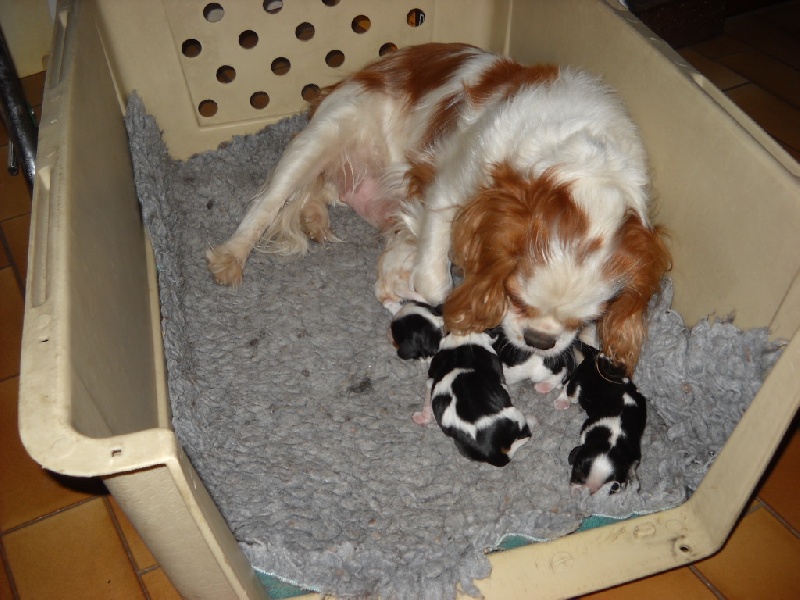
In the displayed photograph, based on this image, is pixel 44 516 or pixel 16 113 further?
pixel 44 516

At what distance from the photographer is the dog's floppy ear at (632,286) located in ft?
5.50

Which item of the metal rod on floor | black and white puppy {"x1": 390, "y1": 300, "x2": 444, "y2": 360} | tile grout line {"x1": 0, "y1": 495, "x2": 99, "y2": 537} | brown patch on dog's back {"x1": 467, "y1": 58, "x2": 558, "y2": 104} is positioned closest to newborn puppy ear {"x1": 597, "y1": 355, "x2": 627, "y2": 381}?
black and white puppy {"x1": 390, "y1": 300, "x2": 444, "y2": 360}

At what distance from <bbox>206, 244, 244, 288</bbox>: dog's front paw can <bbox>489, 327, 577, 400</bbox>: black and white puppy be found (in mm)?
957

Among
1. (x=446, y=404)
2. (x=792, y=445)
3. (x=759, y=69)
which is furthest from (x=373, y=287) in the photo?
(x=759, y=69)

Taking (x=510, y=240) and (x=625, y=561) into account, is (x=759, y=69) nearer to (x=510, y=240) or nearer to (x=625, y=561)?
(x=510, y=240)

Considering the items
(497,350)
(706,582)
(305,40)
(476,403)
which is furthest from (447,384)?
(305,40)

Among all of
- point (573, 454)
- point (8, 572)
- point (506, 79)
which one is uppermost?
point (506, 79)

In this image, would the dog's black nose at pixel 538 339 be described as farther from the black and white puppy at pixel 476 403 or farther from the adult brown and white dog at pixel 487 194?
the black and white puppy at pixel 476 403

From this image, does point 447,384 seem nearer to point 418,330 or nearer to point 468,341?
point 468,341

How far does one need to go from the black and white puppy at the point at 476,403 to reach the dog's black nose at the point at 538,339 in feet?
0.49

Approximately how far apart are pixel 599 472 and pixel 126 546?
137cm

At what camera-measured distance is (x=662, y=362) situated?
1979 millimetres

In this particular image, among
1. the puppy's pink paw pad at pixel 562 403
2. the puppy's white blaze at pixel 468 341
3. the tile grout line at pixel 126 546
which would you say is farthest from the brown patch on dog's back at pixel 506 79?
the tile grout line at pixel 126 546

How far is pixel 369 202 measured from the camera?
2809 mm
